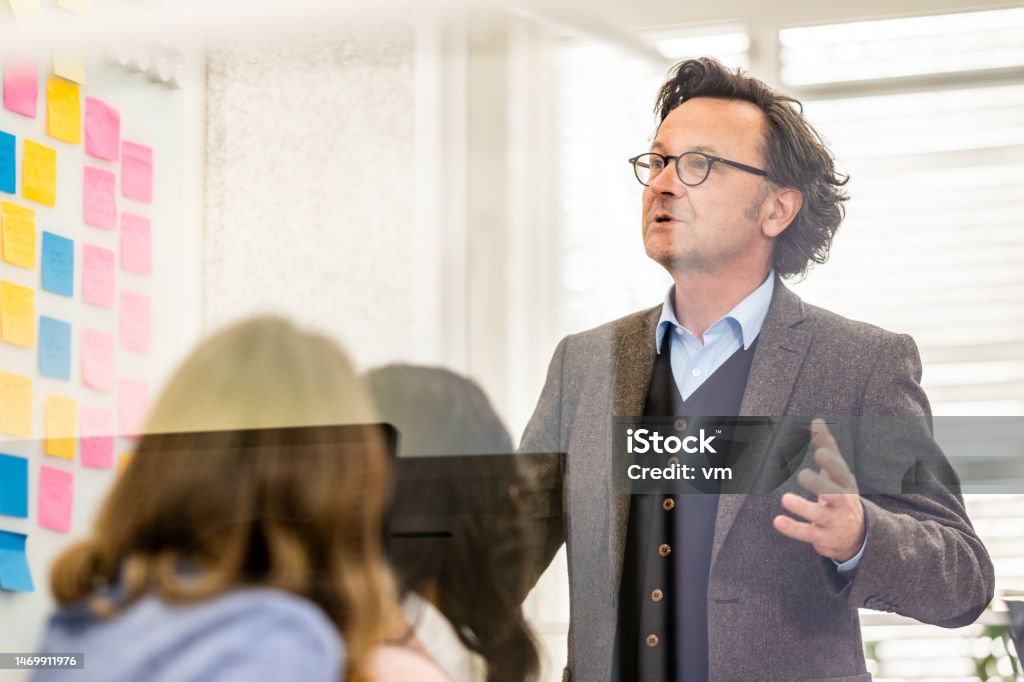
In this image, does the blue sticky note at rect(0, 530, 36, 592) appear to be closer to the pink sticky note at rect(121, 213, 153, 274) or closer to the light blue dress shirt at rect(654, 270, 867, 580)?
the pink sticky note at rect(121, 213, 153, 274)

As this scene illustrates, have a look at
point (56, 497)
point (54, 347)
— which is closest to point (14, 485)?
point (56, 497)

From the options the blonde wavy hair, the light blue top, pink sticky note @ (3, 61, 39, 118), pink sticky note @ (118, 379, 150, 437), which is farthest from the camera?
pink sticky note @ (3, 61, 39, 118)

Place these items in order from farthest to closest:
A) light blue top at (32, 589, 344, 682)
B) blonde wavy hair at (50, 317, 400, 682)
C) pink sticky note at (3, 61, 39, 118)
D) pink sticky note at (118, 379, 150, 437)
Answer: pink sticky note at (3, 61, 39, 118), pink sticky note at (118, 379, 150, 437), blonde wavy hair at (50, 317, 400, 682), light blue top at (32, 589, 344, 682)

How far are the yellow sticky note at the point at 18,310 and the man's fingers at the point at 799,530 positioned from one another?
38.6 inches

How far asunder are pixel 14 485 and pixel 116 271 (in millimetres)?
303

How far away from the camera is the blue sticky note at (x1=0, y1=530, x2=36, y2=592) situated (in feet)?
5.41

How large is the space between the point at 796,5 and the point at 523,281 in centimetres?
46

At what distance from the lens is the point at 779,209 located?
1.54 m

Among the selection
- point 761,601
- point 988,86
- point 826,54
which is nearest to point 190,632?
point 761,601

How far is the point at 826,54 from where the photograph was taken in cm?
154

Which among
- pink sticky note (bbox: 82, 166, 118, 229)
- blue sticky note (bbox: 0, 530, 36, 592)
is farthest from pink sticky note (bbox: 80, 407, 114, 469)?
pink sticky note (bbox: 82, 166, 118, 229)

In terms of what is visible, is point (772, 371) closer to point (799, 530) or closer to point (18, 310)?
point (799, 530)

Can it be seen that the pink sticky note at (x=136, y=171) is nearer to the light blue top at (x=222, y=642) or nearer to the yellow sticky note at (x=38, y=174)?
the yellow sticky note at (x=38, y=174)

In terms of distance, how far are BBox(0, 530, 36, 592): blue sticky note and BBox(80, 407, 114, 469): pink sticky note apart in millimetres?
138
